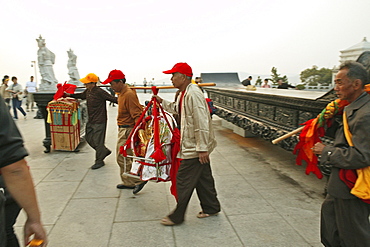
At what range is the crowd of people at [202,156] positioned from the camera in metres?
1.32

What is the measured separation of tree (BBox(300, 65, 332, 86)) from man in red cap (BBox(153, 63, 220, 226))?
20268 millimetres

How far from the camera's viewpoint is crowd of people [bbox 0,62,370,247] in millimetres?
1321

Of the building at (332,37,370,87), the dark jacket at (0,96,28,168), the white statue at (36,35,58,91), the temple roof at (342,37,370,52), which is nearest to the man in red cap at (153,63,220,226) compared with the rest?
the dark jacket at (0,96,28,168)

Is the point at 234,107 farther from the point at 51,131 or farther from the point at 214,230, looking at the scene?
the point at 214,230

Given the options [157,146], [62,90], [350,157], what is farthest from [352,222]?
[62,90]

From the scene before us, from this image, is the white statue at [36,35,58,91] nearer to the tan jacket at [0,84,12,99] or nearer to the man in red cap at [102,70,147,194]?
the tan jacket at [0,84,12,99]

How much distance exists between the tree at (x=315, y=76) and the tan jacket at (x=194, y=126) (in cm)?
2030

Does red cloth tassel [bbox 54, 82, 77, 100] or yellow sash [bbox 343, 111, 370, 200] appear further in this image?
red cloth tassel [bbox 54, 82, 77, 100]

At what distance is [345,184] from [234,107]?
5.74 m

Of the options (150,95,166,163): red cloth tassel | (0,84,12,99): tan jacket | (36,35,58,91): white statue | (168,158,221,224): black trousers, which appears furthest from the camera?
(36,35,58,91): white statue

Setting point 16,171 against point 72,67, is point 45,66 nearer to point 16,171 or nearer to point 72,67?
point 72,67

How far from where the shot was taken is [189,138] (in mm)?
2973

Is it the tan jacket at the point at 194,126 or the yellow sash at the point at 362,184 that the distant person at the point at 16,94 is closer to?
the tan jacket at the point at 194,126

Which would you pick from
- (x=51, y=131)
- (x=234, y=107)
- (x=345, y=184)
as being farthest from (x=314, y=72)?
(x=345, y=184)
